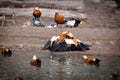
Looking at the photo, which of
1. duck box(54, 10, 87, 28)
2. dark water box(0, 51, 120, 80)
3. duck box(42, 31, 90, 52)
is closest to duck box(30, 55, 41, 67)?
dark water box(0, 51, 120, 80)

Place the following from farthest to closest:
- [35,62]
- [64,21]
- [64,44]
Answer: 1. [64,21]
2. [64,44]
3. [35,62]

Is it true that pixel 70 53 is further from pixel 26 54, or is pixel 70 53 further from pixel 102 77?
pixel 102 77

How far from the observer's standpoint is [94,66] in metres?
9.52

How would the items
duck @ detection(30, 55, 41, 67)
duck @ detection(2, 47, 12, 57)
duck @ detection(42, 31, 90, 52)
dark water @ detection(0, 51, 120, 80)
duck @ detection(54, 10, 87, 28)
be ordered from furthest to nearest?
duck @ detection(54, 10, 87, 28) → duck @ detection(42, 31, 90, 52) → duck @ detection(2, 47, 12, 57) → duck @ detection(30, 55, 41, 67) → dark water @ detection(0, 51, 120, 80)

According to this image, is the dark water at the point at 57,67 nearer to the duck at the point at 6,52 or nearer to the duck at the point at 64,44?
the duck at the point at 6,52

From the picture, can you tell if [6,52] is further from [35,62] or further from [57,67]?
[57,67]

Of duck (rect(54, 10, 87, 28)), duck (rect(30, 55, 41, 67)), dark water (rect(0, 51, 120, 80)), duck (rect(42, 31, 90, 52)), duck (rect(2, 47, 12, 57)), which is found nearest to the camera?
dark water (rect(0, 51, 120, 80))

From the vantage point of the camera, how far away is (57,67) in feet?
30.9

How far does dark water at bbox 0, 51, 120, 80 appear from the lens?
28.0ft

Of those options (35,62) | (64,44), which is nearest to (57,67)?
(35,62)

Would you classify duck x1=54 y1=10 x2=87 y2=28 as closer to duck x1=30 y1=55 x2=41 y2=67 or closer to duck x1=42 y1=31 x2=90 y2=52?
duck x1=42 y1=31 x2=90 y2=52

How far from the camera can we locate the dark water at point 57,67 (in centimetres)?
854

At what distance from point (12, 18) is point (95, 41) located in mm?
4555

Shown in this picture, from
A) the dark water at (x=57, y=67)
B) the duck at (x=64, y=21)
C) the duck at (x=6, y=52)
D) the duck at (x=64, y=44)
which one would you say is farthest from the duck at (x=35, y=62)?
the duck at (x=64, y=21)
